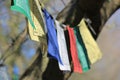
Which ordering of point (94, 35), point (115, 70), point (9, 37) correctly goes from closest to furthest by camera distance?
1. point (94, 35)
2. point (9, 37)
3. point (115, 70)

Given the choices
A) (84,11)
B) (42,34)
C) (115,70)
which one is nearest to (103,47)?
(115,70)

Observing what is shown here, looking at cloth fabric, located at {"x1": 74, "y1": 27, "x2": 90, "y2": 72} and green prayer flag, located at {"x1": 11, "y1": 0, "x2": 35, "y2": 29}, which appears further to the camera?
cloth fabric, located at {"x1": 74, "y1": 27, "x2": 90, "y2": 72}

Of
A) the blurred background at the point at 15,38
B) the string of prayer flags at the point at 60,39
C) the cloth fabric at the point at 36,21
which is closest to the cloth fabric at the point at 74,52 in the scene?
the string of prayer flags at the point at 60,39

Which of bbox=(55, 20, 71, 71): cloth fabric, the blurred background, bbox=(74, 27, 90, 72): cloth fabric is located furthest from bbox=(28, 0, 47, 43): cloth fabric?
the blurred background

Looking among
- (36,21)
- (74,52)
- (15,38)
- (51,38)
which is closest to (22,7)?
(36,21)

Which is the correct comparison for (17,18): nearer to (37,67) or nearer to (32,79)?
(37,67)

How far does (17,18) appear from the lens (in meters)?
3.26

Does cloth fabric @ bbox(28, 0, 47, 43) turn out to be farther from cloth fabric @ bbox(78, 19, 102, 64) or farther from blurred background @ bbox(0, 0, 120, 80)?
blurred background @ bbox(0, 0, 120, 80)

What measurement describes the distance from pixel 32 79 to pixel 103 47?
9.59ft

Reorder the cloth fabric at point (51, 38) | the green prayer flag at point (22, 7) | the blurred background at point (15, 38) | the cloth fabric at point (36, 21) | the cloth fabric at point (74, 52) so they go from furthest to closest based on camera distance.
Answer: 1. the blurred background at point (15, 38)
2. the cloth fabric at point (74, 52)
3. the cloth fabric at point (51, 38)
4. the cloth fabric at point (36, 21)
5. the green prayer flag at point (22, 7)

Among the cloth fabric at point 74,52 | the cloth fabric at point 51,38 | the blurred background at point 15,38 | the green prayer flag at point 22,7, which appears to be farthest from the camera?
the blurred background at point 15,38

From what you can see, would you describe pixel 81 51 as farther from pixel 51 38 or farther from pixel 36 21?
pixel 36 21

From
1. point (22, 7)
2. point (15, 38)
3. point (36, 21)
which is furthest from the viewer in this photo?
point (15, 38)

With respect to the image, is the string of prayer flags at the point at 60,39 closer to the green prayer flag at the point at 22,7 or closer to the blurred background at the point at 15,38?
the green prayer flag at the point at 22,7
